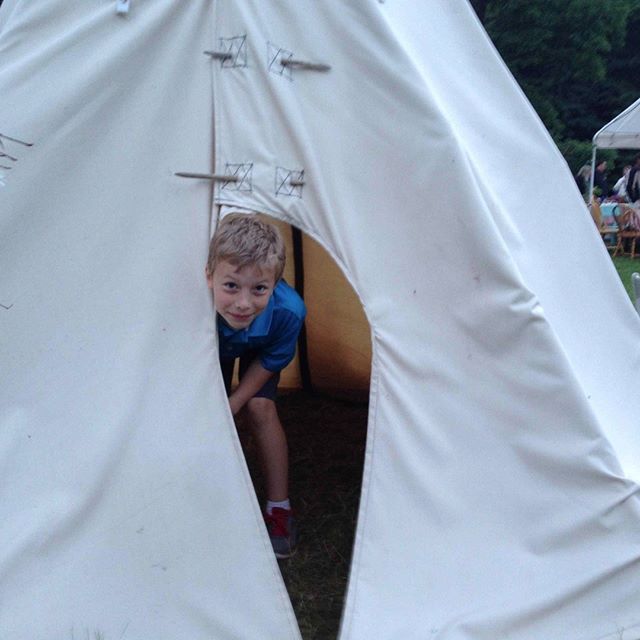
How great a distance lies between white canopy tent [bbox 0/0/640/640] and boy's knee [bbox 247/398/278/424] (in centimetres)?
61

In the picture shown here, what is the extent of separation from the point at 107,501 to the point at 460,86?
1.93m

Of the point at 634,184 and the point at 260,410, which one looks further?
the point at 634,184

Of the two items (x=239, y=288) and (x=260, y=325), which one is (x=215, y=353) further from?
(x=260, y=325)

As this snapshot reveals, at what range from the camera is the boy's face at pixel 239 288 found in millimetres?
2699

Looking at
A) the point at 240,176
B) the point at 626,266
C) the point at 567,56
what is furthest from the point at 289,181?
the point at 567,56

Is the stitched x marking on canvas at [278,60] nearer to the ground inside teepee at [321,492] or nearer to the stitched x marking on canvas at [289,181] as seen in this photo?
the stitched x marking on canvas at [289,181]

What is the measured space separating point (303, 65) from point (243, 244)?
1.90 ft

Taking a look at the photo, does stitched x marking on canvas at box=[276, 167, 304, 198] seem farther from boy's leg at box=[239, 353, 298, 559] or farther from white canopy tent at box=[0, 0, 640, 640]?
boy's leg at box=[239, 353, 298, 559]

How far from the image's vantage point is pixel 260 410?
3.33 meters

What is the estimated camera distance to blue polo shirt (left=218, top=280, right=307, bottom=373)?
10.4 ft

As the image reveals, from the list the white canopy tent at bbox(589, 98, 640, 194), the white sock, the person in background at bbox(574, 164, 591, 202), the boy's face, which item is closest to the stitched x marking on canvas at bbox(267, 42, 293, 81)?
the boy's face

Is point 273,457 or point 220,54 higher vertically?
point 220,54

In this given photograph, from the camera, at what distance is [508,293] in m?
2.67

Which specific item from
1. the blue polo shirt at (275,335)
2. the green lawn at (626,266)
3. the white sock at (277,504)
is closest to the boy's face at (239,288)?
the blue polo shirt at (275,335)
